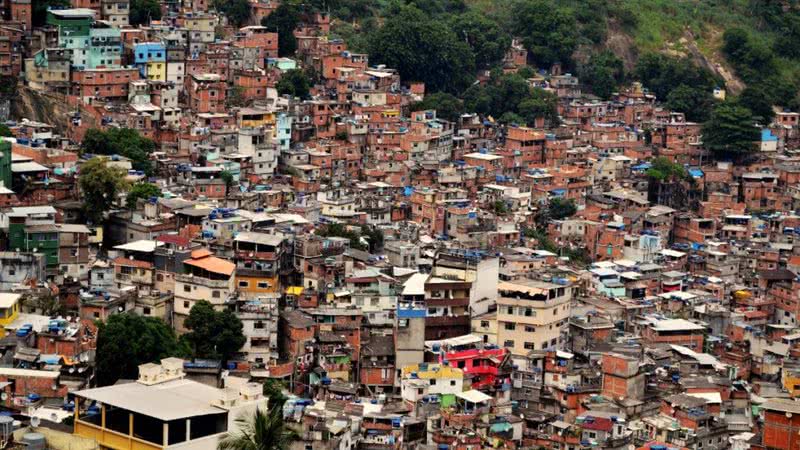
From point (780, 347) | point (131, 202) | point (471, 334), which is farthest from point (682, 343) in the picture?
point (131, 202)

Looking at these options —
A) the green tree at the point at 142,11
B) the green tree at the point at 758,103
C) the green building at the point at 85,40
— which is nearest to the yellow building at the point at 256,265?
the green building at the point at 85,40

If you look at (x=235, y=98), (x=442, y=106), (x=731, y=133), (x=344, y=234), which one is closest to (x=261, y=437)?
(x=344, y=234)

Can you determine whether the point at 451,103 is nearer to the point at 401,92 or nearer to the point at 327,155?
the point at 401,92

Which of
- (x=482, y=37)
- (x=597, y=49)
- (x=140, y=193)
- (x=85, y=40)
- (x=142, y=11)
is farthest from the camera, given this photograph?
(x=597, y=49)

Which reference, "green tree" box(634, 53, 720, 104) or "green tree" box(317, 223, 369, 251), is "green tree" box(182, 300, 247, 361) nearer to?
"green tree" box(317, 223, 369, 251)

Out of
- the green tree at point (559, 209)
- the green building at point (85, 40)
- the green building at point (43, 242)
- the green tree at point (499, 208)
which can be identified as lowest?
the green tree at point (559, 209)

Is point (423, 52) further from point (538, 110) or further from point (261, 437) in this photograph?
point (261, 437)

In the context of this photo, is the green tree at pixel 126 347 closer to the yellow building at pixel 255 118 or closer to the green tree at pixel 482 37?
the yellow building at pixel 255 118
